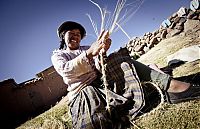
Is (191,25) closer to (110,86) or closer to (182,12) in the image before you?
(182,12)

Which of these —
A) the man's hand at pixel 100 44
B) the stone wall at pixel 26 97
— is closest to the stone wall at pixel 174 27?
the stone wall at pixel 26 97

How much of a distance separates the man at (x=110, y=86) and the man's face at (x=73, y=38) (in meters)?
0.01

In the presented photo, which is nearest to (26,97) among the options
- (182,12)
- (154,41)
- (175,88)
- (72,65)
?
(154,41)

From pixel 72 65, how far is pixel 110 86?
0.52 metres

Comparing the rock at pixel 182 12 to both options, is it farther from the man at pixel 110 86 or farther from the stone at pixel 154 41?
the man at pixel 110 86

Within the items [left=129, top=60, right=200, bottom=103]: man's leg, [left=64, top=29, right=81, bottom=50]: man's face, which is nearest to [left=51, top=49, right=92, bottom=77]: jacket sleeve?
[left=64, top=29, right=81, bottom=50]: man's face

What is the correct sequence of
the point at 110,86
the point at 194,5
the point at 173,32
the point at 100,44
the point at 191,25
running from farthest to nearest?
1. the point at 173,32
2. the point at 194,5
3. the point at 191,25
4. the point at 110,86
5. the point at 100,44

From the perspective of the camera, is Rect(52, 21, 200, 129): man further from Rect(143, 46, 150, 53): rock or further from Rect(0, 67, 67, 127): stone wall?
Rect(143, 46, 150, 53): rock

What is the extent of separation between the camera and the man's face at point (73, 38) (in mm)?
2258

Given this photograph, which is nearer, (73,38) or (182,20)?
(73,38)

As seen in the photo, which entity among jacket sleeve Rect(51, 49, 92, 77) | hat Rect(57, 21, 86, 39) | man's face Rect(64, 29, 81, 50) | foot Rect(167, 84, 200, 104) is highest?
hat Rect(57, 21, 86, 39)

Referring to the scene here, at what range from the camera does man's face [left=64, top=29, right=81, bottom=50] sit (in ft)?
7.41

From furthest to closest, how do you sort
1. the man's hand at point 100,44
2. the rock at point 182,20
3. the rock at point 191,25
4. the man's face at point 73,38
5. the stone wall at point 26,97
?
A: the stone wall at point 26,97 < the rock at point 182,20 < the rock at point 191,25 < the man's face at point 73,38 < the man's hand at point 100,44

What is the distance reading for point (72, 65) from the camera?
1.82 meters
